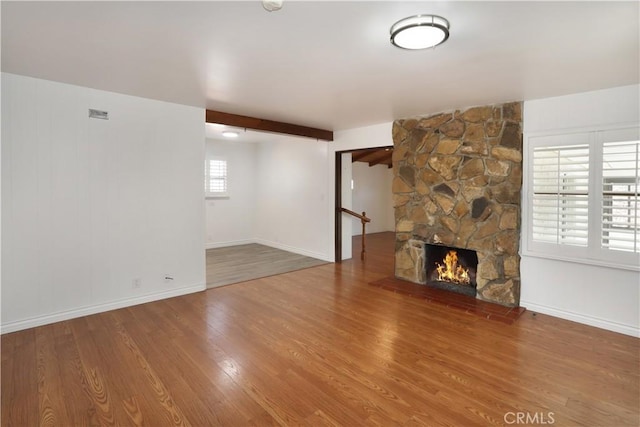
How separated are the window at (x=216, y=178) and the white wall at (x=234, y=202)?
102 mm

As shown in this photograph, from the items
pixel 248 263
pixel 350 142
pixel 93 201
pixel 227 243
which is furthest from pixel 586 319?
pixel 227 243

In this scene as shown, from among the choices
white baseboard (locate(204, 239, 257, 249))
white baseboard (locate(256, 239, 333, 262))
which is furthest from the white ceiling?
white baseboard (locate(204, 239, 257, 249))

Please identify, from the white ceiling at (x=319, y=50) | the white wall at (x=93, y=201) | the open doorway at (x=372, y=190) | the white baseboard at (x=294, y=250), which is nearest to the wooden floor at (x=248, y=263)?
the white baseboard at (x=294, y=250)

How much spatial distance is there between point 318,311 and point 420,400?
1676 mm

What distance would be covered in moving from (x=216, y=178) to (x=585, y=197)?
677cm

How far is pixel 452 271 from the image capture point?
4.58 meters

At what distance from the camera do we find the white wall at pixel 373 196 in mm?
9523

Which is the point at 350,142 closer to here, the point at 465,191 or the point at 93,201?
the point at 465,191

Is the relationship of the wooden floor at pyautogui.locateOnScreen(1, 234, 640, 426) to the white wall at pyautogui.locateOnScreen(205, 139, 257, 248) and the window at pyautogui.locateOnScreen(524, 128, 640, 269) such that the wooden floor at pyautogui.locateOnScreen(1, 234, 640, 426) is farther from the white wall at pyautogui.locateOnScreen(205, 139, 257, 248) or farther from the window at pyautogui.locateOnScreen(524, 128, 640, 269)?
the white wall at pyautogui.locateOnScreen(205, 139, 257, 248)

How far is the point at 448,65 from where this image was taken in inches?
104

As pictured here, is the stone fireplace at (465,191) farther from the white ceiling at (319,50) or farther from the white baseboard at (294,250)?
the white baseboard at (294,250)

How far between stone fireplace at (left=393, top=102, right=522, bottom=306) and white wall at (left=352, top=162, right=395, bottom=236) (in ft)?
15.1

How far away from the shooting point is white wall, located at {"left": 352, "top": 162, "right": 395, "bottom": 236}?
31.2ft

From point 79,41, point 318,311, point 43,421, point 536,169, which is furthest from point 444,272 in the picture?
point 79,41
